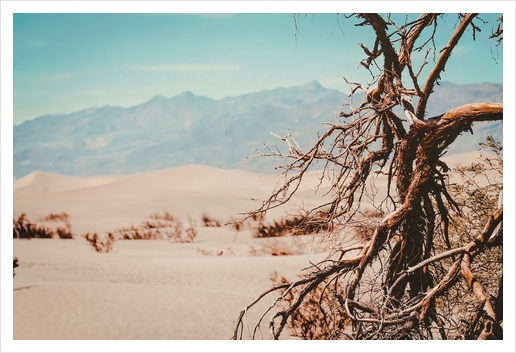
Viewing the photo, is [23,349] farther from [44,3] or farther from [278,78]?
[278,78]

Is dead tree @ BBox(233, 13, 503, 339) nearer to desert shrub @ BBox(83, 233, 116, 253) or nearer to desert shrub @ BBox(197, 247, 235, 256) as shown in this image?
desert shrub @ BBox(197, 247, 235, 256)

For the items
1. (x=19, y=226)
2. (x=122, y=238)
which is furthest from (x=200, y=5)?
(x=122, y=238)

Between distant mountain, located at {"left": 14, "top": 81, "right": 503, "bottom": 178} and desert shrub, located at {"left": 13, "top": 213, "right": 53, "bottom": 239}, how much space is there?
162 centimetres

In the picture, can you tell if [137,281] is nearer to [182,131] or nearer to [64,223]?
[64,223]

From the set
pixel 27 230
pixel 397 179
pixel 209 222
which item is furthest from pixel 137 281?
pixel 209 222

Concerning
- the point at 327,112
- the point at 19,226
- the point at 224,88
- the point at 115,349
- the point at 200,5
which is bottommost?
the point at 115,349

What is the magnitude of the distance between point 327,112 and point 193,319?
1136 inches

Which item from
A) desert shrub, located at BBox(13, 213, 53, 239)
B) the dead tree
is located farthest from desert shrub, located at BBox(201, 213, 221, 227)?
the dead tree

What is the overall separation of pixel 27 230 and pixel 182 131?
1860 cm

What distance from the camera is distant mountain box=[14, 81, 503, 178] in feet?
26.8

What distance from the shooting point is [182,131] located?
102ft

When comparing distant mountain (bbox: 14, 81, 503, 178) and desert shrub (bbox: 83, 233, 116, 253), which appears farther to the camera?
desert shrub (bbox: 83, 233, 116, 253)

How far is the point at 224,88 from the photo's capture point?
6945 mm

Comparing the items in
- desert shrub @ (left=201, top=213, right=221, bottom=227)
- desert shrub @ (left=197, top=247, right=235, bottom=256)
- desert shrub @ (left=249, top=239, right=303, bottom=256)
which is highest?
desert shrub @ (left=201, top=213, right=221, bottom=227)
